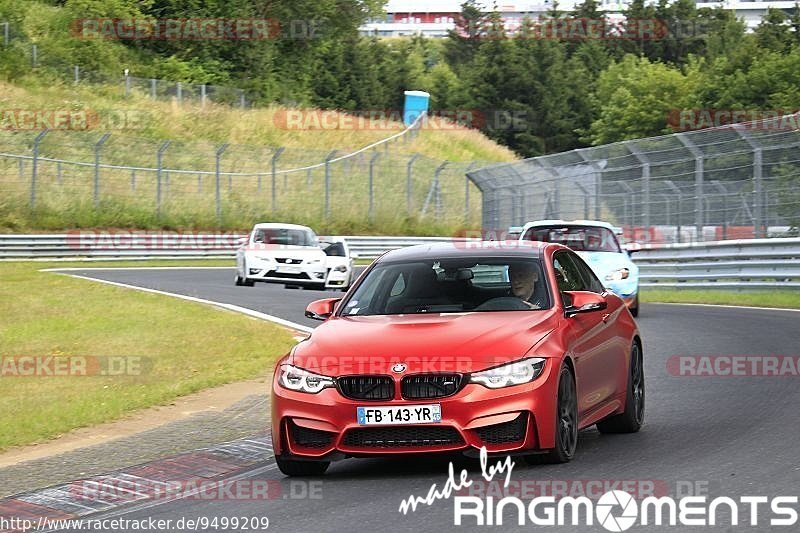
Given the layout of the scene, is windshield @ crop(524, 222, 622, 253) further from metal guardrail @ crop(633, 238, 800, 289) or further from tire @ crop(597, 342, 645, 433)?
tire @ crop(597, 342, 645, 433)

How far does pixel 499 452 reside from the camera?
817 cm

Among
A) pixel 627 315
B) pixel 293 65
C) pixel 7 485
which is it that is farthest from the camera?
pixel 293 65

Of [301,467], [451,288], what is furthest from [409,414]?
[451,288]

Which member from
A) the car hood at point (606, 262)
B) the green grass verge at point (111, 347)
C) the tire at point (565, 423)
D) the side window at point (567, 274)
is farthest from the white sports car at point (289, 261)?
the tire at point (565, 423)

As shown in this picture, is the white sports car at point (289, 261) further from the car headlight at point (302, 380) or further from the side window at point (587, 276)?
the car headlight at point (302, 380)

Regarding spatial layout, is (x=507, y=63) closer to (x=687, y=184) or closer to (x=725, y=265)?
(x=687, y=184)

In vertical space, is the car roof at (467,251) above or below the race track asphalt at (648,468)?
above

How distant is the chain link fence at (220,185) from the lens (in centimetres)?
4659

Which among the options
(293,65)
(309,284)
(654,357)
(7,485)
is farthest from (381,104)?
(7,485)

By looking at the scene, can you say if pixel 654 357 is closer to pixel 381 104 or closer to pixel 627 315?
pixel 627 315

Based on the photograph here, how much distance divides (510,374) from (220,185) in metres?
44.6

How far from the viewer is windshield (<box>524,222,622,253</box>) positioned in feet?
69.7

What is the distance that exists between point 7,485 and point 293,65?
71177 mm

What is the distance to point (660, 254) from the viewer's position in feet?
98.6
